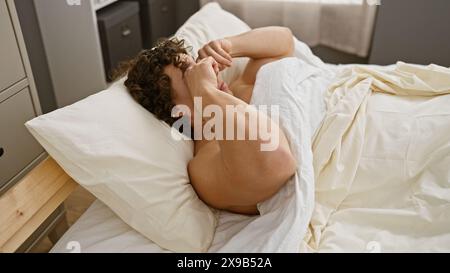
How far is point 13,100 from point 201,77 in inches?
26.8

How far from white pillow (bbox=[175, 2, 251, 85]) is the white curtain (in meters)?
0.52

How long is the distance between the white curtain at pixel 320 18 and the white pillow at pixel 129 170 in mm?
1400

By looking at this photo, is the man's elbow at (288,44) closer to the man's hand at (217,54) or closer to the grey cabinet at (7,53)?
the man's hand at (217,54)

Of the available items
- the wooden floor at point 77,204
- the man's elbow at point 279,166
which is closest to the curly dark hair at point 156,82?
the man's elbow at point 279,166

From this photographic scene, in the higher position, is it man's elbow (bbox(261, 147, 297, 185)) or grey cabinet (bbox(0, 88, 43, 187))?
man's elbow (bbox(261, 147, 297, 185))

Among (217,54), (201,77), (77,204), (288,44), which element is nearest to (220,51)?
(217,54)

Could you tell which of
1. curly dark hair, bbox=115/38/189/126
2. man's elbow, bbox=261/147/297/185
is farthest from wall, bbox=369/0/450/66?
man's elbow, bbox=261/147/297/185

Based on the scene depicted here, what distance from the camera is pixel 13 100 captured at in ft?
4.37

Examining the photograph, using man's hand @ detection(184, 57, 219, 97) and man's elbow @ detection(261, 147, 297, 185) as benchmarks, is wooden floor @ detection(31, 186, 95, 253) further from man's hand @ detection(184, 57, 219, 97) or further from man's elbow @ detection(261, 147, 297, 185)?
man's elbow @ detection(261, 147, 297, 185)

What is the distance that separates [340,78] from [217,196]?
2.16ft

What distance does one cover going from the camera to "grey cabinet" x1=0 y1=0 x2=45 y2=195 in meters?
1.29

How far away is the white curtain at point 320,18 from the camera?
2123mm

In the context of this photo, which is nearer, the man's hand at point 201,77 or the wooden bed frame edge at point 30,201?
the wooden bed frame edge at point 30,201
